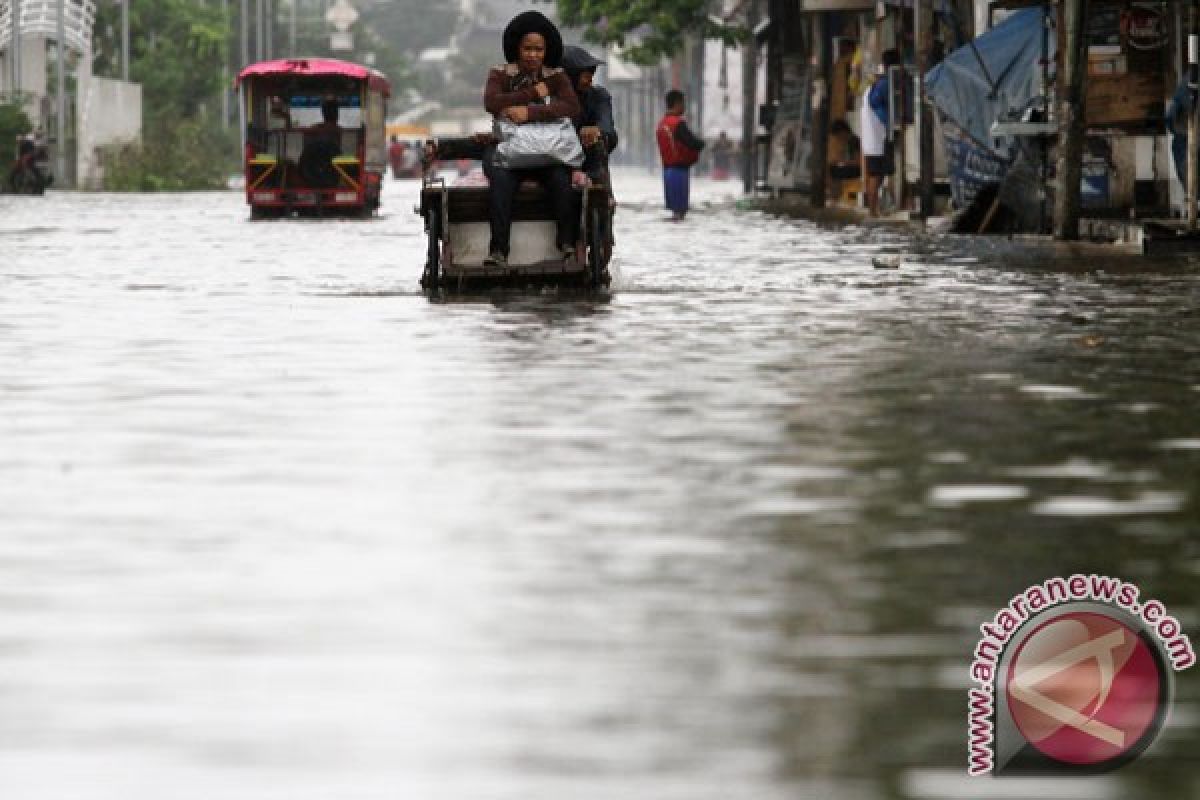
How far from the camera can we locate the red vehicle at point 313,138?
164 feet

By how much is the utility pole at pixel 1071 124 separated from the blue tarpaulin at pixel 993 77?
11.0ft

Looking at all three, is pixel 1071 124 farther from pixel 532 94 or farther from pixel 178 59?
pixel 178 59

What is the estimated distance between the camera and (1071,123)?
29.7 metres

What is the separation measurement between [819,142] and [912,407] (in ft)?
129

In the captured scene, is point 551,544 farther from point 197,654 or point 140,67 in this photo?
point 140,67

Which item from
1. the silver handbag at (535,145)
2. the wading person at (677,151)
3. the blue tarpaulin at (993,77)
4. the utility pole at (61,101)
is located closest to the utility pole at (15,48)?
the utility pole at (61,101)

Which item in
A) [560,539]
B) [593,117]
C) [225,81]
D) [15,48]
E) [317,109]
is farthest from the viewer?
[225,81]

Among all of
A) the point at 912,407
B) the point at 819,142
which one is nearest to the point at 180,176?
the point at 819,142

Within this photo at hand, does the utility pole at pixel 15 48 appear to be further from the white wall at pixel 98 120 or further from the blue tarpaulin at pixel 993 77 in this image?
the blue tarpaulin at pixel 993 77

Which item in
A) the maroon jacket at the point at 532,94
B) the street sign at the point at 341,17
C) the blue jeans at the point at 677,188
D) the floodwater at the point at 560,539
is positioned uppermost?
the street sign at the point at 341,17

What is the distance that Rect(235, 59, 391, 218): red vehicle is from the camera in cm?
4994

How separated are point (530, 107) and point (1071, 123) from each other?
9794 mm

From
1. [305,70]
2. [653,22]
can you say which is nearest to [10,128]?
[653,22]

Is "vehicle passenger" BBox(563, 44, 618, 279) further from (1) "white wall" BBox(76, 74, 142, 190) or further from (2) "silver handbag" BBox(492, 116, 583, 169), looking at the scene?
(1) "white wall" BBox(76, 74, 142, 190)
